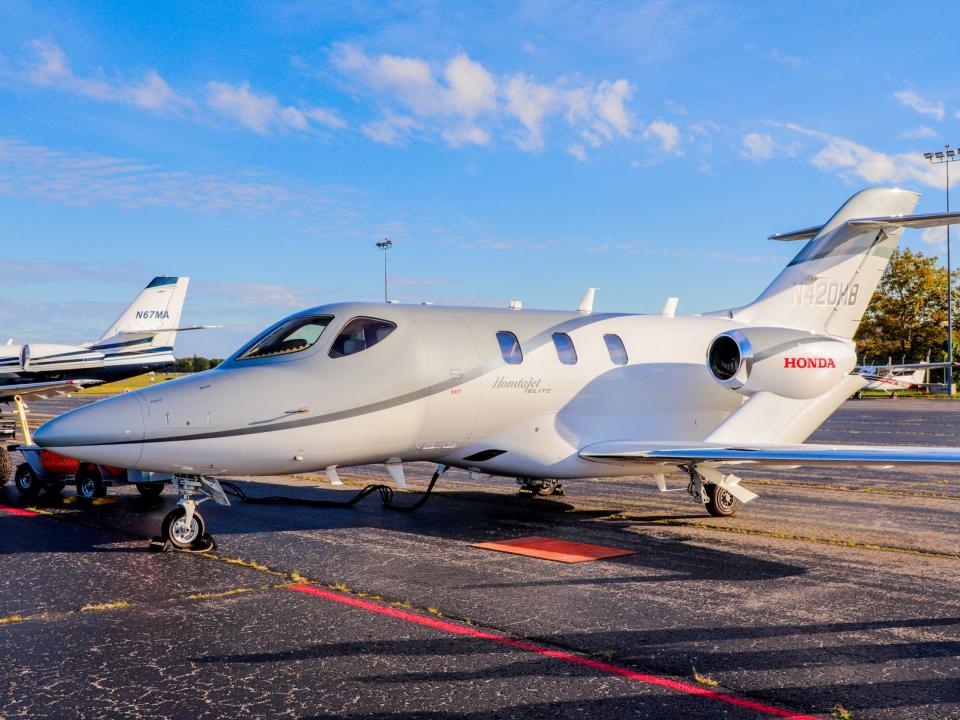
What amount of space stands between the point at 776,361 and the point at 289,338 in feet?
21.2

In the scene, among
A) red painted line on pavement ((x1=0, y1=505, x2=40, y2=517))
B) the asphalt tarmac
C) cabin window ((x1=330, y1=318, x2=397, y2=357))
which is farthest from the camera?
red painted line on pavement ((x1=0, y1=505, x2=40, y2=517))

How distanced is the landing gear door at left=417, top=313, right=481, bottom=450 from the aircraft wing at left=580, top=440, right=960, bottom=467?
5.58 feet

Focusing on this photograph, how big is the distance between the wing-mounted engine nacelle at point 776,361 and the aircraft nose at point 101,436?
7.44 m

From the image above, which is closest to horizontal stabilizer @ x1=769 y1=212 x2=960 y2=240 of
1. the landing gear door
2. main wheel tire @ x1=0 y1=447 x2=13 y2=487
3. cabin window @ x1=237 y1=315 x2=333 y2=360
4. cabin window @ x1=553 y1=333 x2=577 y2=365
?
cabin window @ x1=553 y1=333 x2=577 y2=365

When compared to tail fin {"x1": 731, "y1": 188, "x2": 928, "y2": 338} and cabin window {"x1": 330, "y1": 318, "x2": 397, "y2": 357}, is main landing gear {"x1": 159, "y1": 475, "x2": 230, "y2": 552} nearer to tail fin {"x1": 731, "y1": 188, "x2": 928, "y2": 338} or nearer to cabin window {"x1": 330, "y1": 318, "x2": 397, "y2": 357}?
cabin window {"x1": 330, "y1": 318, "x2": 397, "y2": 357}

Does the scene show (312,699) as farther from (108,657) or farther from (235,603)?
(235,603)

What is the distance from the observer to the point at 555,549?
30.1 ft

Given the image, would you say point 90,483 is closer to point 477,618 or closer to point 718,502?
point 477,618

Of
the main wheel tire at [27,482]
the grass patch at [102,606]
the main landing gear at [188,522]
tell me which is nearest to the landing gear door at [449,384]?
the main landing gear at [188,522]

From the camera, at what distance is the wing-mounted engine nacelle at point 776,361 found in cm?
1138

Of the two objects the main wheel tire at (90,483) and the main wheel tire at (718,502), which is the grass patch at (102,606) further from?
the main wheel tire at (718,502)

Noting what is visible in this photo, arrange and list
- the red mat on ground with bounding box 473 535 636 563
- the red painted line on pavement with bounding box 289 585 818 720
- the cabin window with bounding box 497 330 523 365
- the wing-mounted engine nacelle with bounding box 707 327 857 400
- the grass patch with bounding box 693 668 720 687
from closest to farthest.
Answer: the red painted line on pavement with bounding box 289 585 818 720
the grass patch with bounding box 693 668 720 687
the red mat on ground with bounding box 473 535 636 563
the cabin window with bounding box 497 330 523 365
the wing-mounted engine nacelle with bounding box 707 327 857 400

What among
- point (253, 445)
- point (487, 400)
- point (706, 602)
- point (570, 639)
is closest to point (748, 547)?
point (706, 602)

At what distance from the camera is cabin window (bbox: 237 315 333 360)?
9672 millimetres
